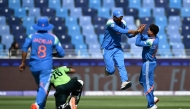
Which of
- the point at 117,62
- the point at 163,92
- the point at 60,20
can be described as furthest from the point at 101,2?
the point at 117,62

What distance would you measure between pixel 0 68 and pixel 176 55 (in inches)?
224

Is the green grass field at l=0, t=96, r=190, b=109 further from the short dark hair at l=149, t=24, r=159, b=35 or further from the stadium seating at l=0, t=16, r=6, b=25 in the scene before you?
the stadium seating at l=0, t=16, r=6, b=25

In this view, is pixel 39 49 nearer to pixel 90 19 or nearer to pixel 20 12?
pixel 90 19

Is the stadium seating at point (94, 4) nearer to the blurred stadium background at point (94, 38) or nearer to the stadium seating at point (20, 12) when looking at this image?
the blurred stadium background at point (94, 38)

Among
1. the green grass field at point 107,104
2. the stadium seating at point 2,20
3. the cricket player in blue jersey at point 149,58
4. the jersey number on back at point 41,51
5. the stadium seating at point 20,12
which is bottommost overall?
the green grass field at point 107,104

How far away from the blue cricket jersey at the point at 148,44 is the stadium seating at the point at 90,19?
311 inches

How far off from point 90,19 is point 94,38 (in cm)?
128

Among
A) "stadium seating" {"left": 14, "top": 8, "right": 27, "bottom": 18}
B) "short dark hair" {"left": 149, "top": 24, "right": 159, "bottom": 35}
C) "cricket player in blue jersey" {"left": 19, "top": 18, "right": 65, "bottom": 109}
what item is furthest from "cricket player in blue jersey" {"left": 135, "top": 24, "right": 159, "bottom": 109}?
"stadium seating" {"left": 14, "top": 8, "right": 27, "bottom": 18}

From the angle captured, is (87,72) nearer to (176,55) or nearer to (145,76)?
(176,55)

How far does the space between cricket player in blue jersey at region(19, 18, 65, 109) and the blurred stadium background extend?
8446 millimetres

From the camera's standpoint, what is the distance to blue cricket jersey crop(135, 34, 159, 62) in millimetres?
10070

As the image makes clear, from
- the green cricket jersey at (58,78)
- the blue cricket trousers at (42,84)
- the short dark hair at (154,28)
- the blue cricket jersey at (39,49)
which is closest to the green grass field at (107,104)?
the short dark hair at (154,28)

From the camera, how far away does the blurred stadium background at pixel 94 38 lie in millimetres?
16906

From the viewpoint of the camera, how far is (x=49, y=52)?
8375 millimetres
